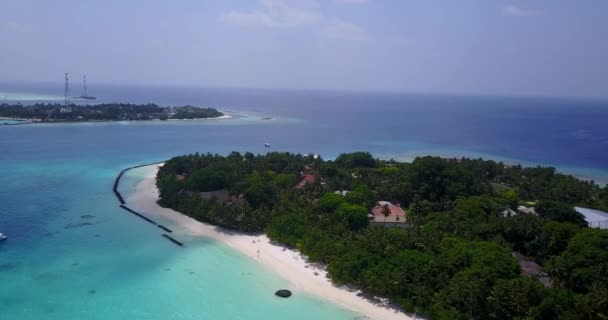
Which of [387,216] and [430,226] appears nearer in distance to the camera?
[430,226]

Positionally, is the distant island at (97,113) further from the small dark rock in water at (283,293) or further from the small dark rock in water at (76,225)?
the small dark rock in water at (283,293)

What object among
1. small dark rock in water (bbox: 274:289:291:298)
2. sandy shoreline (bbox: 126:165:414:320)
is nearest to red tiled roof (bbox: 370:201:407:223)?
sandy shoreline (bbox: 126:165:414:320)

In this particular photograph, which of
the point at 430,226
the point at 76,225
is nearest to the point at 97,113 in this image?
the point at 76,225

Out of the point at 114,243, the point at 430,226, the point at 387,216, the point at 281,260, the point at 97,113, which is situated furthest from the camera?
the point at 97,113

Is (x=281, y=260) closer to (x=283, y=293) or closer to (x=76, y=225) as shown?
(x=283, y=293)

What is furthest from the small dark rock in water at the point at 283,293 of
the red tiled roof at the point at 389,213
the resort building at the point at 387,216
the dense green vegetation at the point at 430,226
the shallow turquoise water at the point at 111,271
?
the red tiled roof at the point at 389,213

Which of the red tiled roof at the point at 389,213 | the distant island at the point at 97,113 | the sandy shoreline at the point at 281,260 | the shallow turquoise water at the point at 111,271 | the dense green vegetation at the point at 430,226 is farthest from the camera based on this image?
the distant island at the point at 97,113
